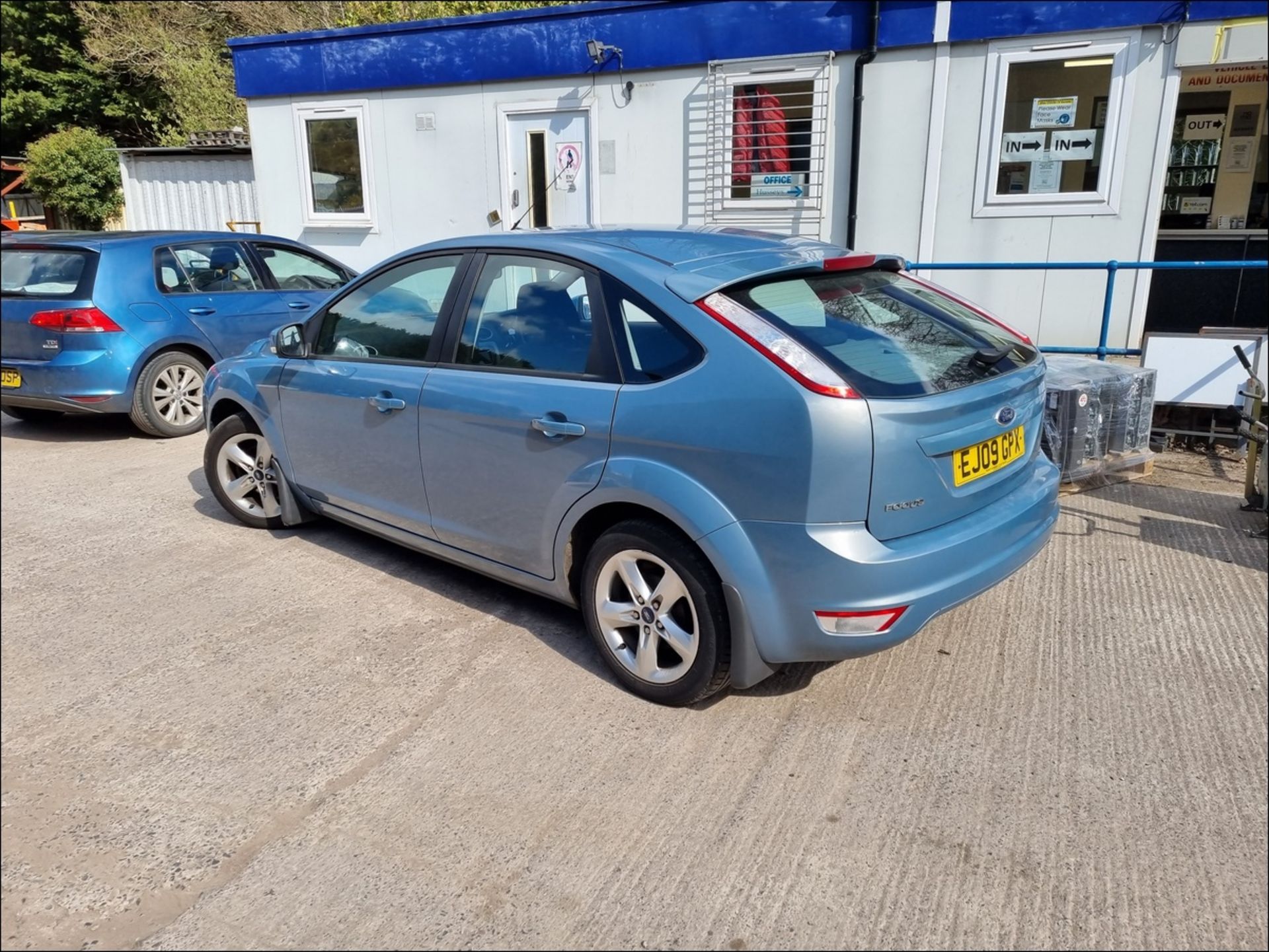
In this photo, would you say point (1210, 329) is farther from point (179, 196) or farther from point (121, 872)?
point (179, 196)

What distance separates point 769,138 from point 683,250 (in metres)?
6.06

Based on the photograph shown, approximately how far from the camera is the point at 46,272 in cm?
654

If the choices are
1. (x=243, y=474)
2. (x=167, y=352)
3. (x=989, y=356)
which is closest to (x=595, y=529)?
(x=989, y=356)

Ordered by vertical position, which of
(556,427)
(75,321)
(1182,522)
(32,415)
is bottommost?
(1182,522)

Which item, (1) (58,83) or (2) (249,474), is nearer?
(2) (249,474)

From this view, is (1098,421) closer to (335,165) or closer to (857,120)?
(857,120)

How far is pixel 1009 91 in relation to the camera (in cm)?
798

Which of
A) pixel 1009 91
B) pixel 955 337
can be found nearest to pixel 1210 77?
pixel 1009 91

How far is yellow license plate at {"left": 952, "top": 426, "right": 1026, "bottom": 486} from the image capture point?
2930mm

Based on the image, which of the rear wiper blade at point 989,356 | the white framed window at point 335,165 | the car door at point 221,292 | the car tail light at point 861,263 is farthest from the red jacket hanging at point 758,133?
the rear wiper blade at point 989,356

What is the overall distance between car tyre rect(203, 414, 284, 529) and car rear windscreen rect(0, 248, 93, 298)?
93.3 inches

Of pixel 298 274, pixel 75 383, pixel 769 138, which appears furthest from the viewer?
pixel 769 138

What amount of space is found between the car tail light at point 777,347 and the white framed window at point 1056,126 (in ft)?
20.4

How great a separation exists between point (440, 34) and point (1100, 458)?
26.2 feet
